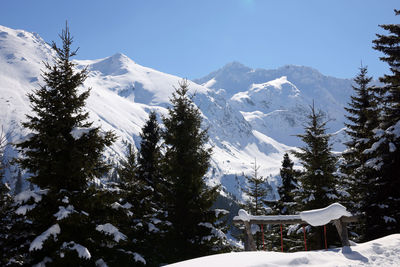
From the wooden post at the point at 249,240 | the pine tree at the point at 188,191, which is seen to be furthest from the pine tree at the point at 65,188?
the pine tree at the point at 188,191

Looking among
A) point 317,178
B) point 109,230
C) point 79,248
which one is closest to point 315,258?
point 109,230

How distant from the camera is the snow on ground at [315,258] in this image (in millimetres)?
8188

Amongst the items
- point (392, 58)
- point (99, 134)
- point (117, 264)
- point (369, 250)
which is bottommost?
point (117, 264)

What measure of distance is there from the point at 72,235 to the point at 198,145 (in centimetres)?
907

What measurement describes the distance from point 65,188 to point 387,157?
49.1 ft

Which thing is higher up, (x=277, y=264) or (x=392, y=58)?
(x=392, y=58)

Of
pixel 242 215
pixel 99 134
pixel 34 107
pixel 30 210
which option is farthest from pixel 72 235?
pixel 242 215

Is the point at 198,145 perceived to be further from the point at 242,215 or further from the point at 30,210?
the point at 30,210

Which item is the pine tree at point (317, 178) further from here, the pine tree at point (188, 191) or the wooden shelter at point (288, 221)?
the wooden shelter at point (288, 221)

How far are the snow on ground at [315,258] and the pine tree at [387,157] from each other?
5890mm

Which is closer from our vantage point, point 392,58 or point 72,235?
point 72,235

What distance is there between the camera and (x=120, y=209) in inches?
500

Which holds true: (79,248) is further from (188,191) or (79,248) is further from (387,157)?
(387,157)

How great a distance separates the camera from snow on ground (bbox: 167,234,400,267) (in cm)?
819
